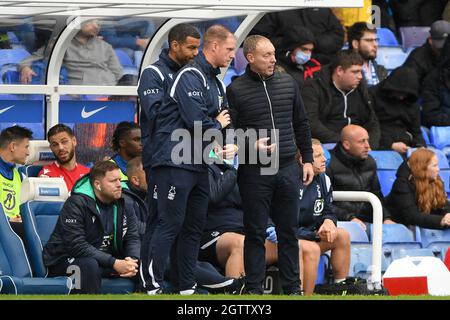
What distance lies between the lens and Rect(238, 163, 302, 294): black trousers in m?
11.7

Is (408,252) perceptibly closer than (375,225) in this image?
No

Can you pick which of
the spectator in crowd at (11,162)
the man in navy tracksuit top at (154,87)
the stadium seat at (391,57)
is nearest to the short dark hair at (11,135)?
the spectator in crowd at (11,162)

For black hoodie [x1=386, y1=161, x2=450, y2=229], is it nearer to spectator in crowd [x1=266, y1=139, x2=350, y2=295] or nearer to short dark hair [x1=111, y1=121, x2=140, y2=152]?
spectator in crowd [x1=266, y1=139, x2=350, y2=295]

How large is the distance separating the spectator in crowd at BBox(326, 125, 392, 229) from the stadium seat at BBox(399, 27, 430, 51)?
184 inches

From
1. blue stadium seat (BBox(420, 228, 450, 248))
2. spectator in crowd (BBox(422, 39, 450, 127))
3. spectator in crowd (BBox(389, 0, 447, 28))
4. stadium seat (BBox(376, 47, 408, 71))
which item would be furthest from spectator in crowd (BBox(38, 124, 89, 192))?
spectator in crowd (BBox(389, 0, 447, 28))

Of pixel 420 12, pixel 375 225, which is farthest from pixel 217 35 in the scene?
pixel 420 12

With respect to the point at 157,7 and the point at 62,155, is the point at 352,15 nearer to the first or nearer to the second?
the point at 157,7

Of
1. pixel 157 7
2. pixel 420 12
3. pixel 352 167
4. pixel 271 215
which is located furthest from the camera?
pixel 420 12

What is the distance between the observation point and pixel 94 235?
1219cm

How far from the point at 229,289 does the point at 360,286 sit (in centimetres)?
115

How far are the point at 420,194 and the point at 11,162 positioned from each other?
4.36 meters

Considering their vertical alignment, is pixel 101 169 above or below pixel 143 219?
above

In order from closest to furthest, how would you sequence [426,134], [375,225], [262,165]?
[262,165] < [375,225] < [426,134]

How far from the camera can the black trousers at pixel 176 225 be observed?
36.9 ft
